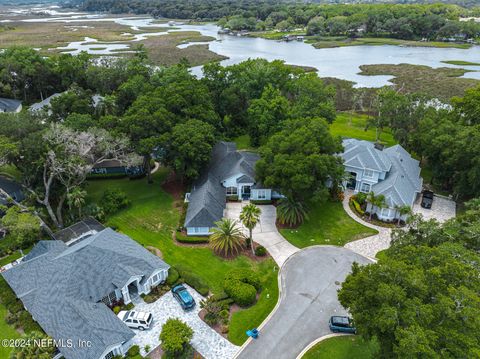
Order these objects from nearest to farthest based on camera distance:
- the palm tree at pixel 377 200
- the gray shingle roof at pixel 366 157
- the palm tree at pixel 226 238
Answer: the palm tree at pixel 226 238, the palm tree at pixel 377 200, the gray shingle roof at pixel 366 157

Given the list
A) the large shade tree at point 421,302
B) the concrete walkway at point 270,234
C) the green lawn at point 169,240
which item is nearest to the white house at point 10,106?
the green lawn at point 169,240

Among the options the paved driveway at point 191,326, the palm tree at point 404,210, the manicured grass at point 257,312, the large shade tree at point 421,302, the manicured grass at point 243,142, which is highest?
the large shade tree at point 421,302

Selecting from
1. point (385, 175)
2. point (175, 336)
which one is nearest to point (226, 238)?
point (175, 336)

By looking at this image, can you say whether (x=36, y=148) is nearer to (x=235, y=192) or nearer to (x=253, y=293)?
(x=235, y=192)

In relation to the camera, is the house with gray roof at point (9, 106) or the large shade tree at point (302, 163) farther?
the house with gray roof at point (9, 106)

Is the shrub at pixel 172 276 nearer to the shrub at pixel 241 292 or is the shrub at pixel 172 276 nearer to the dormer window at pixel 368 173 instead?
the shrub at pixel 241 292

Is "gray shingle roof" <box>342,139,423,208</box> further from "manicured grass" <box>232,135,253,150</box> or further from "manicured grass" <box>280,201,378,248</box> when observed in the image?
"manicured grass" <box>232,135,253,150</box>

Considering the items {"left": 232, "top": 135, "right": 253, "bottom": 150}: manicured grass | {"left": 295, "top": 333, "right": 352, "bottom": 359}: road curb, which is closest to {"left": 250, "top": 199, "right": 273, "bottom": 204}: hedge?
{"left": 232, "top": 135, "right": 253, "bottom": 150}: manicured grass

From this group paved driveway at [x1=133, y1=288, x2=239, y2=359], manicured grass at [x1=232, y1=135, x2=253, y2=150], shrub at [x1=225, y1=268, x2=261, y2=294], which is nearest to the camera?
paved driveway at [x1=133, y1=288, x2=239, y2=359]

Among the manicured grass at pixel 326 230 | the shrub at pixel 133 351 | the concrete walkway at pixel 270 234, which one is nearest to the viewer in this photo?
the shrub at pixel 133 351
